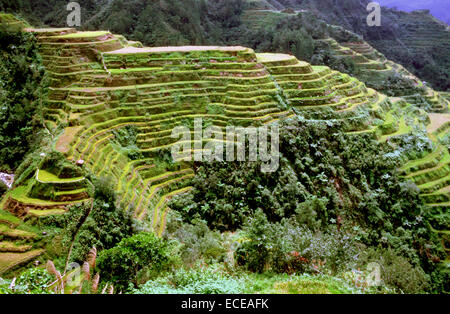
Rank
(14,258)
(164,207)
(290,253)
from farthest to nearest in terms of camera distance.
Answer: (164,207)
(14,258)
(290,253)

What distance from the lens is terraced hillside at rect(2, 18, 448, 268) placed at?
1416cm

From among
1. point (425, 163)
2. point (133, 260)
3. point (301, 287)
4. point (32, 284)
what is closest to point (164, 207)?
point (133, 260)

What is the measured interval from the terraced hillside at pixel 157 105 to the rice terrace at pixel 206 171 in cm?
8

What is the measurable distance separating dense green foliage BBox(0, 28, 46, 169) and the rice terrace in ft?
0.29

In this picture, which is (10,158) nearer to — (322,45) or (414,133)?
(414,133)

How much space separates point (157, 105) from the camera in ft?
57.9

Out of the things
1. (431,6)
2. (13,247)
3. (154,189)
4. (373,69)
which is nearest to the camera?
(13,247)

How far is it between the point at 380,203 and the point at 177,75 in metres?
13.5

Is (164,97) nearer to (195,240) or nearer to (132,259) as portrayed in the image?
(195,240)

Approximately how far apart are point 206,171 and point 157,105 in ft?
15.6

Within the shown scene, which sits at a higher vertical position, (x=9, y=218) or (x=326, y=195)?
(x=9, y=218)

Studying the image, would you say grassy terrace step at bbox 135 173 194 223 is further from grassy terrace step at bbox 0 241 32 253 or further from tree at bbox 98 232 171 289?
grassy terrace step at bbox 0 241 32 253

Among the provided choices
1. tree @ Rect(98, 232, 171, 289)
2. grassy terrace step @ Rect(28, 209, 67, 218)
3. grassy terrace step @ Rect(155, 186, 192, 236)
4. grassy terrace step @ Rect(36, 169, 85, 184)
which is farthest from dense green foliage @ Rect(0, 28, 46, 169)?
tree @ Rect(98, 232, 171, 289)
